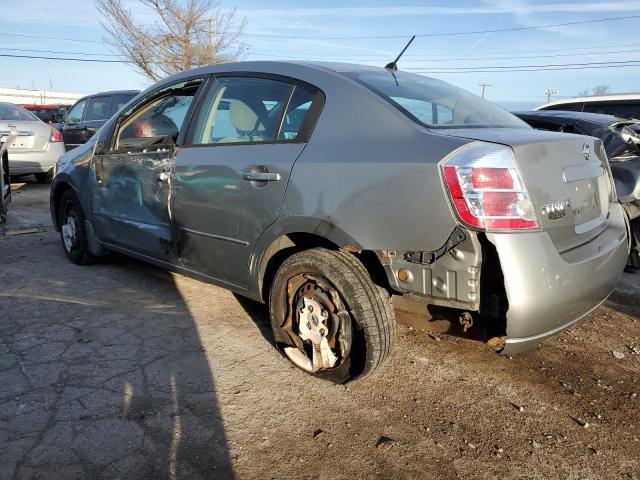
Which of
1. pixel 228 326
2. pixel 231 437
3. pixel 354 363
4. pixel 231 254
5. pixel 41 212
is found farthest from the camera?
pixel 41 212

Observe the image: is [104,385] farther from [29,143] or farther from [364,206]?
[29,143]

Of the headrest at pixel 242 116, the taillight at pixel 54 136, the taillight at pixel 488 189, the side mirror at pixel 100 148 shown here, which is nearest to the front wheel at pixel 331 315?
the taillight at pixel 488 189

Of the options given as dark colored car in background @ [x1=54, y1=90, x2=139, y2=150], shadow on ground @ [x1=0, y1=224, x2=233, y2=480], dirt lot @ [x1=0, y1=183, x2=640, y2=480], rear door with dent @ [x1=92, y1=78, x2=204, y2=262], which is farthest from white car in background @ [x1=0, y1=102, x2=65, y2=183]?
dirt lot @ [x1=0, y1=183, x2=640, y2=480]

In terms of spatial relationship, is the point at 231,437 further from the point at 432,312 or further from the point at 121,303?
the point at 121,303

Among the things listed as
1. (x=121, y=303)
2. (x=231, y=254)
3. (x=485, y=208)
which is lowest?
(x=121, y=303)

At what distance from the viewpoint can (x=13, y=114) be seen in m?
9.21

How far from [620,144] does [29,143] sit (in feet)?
29.1

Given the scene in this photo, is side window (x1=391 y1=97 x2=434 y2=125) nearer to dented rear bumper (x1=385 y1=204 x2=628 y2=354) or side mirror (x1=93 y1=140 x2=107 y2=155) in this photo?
dented rear bumper (x1=385 y1=204 x2=628 y2=354)

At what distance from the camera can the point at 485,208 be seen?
7.10 ft

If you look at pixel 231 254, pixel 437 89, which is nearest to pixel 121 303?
pixel 231 254

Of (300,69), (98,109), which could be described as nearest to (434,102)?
(300,69)

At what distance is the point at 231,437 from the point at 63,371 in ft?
3.82

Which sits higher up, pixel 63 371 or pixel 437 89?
pixel 437 89

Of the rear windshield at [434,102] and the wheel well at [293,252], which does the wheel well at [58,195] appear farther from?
the rear windshield at [434,102]
